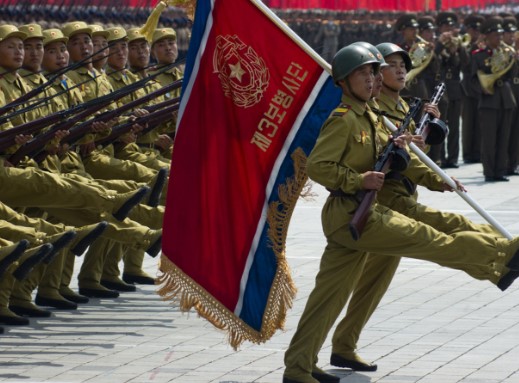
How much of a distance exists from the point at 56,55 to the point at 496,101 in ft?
31.9

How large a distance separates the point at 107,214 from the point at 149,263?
2293 mm

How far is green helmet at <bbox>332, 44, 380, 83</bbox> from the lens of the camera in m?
8.20

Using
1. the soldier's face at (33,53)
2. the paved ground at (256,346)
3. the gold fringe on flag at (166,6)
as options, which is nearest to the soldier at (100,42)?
the soldier's face at (33,53)

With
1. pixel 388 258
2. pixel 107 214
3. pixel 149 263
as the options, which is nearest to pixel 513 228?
pixel 149 263

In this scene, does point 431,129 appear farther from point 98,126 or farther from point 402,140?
point 98,126

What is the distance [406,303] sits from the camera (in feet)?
37.5

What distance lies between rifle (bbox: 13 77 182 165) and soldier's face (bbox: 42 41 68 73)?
59cm

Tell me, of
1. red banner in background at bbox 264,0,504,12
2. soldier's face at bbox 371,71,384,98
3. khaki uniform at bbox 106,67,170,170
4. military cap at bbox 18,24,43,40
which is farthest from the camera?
red banner in background at bbox 264,0,504,12

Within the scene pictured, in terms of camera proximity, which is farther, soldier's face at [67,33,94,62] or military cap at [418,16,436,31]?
military cap at [418,16,436,31]

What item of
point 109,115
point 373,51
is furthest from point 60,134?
point 373,51

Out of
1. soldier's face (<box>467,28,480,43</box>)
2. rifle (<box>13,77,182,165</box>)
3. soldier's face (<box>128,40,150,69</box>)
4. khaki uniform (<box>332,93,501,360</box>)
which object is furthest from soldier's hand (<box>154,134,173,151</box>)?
soldier's face (<box>467,28,480,43</box>)

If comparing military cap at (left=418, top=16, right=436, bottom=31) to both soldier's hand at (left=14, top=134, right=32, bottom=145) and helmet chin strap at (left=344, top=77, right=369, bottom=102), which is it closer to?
soldier's hand at (left=14, top=134, right=32, bottom=145)

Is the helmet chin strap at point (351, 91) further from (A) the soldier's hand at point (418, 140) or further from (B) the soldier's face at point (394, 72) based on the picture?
(B) the soldier's face at point (394, 72)

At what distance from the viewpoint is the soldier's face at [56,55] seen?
40.1 ft
